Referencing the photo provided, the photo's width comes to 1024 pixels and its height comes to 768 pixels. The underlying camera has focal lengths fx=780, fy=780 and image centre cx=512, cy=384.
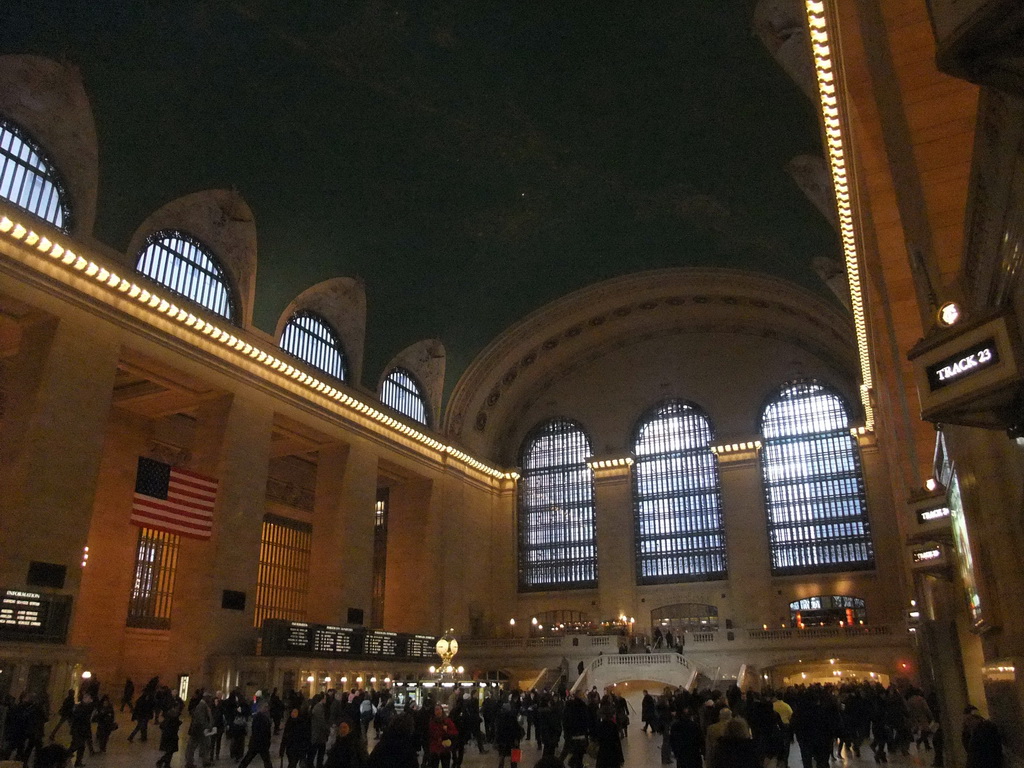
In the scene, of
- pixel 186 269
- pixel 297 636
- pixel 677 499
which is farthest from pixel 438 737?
pixel 677 499

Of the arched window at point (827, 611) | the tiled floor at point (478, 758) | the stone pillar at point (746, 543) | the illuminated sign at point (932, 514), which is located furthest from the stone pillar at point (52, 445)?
the arched window at point (827, 611)

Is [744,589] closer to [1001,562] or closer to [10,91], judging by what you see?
[1001,562]

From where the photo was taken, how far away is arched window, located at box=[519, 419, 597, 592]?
33938 mm

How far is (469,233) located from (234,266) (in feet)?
24.5

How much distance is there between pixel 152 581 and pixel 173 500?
7.27 meters

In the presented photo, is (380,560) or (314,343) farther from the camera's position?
(380,560)

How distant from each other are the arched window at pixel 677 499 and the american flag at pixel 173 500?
63.5 ft

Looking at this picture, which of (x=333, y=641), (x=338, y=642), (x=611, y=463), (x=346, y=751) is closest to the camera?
(x=346, y=751)

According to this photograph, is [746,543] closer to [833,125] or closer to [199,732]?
[833,125]

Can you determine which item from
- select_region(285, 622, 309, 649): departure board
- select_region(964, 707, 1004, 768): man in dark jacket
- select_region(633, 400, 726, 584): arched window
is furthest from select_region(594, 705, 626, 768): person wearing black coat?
select_region(633, 400, 726, 584): arched window

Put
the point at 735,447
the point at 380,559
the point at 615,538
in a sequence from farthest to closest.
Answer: the point at 380,559, the point at 615,538, the point at 735,447

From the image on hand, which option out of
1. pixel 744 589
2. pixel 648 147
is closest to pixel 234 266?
pixel 648 147

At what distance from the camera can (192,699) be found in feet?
56.8

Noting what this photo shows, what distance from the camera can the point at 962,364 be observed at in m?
4.82
